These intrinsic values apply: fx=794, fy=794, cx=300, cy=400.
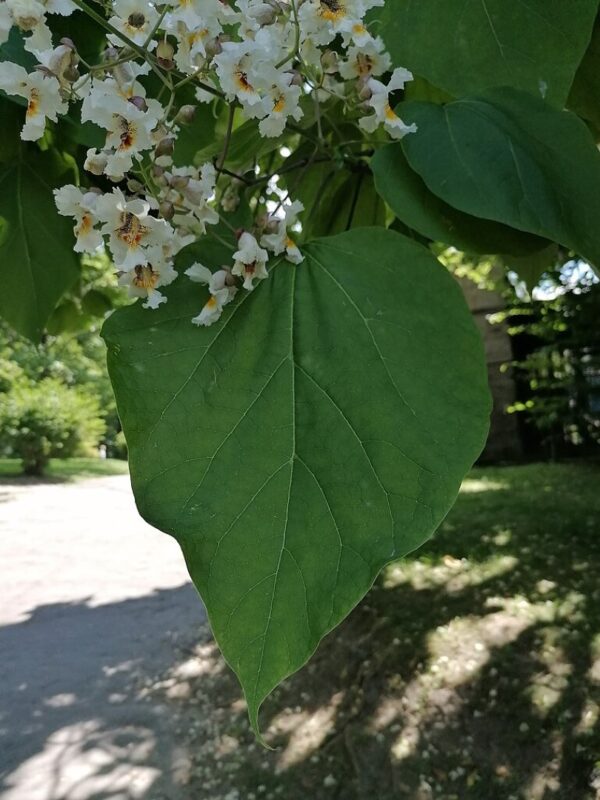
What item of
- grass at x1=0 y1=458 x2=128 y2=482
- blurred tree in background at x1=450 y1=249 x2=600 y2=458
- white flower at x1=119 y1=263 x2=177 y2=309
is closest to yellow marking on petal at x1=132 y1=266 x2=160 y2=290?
white flower at x1=119 y1=263 x2=177 y2=309

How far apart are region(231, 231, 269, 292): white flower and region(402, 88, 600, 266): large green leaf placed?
0.13m

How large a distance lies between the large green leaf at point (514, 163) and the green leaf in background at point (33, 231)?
0.54 metres

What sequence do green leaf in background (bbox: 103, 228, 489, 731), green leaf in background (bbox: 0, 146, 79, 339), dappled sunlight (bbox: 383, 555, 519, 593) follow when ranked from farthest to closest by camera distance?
dappled sunlight (bbox: 383, 555, 519, 593) → green leaf in background (bbox: 0, 146, 79, 339) → green leaf in background (bbox: 103, 228, 489, 731)

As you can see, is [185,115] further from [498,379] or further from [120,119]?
[498,379]

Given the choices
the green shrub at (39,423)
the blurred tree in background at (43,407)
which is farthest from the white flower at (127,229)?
the green shrub at (39,423)

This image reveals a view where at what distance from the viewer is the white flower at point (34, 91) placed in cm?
53

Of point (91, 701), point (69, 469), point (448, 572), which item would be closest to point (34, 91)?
point (91, 701)

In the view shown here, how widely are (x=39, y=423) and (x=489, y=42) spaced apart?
474 inches

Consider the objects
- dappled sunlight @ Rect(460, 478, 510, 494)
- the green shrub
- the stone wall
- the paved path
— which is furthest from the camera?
the green shrub

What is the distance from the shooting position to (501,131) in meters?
0.61

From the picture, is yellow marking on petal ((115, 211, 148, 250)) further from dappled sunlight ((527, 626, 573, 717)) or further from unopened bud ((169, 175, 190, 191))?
dappled sunlight ((527, 626, 573, 717))

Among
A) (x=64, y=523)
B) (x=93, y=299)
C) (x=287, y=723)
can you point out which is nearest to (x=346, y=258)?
(x=93, y=299)

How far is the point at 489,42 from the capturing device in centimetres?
65

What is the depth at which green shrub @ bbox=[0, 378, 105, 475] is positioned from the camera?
11859 mm
